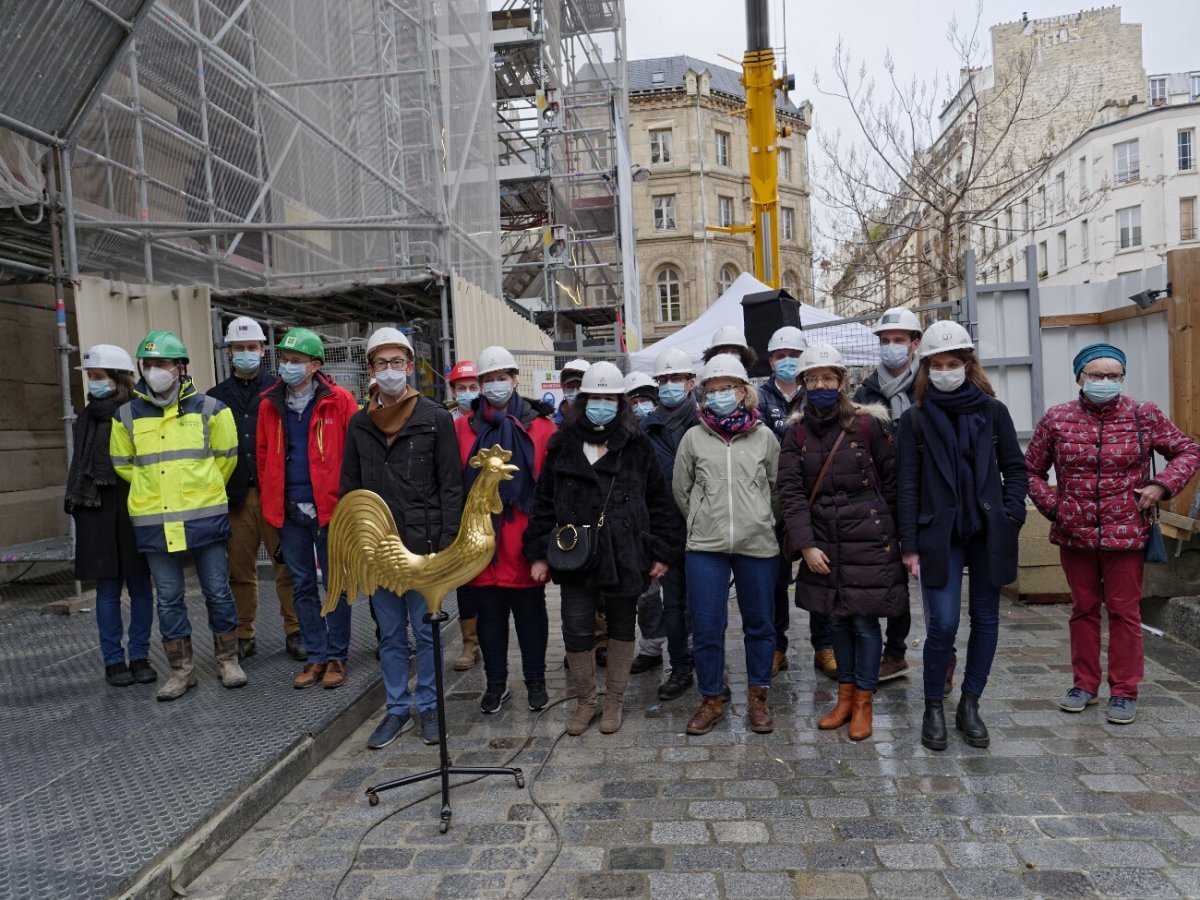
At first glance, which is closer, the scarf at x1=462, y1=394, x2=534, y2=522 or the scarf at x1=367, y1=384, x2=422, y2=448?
the scarf at x1=367, y1=384, x2=422, y2=448

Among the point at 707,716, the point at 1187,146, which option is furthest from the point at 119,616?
the point at 1187,146

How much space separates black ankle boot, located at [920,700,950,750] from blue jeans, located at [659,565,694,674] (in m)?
1.45

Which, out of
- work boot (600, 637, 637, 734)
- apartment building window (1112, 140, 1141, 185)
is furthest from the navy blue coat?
apartment building window (1112, 140, 1141, 185)

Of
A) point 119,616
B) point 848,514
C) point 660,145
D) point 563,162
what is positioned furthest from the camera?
point 660,145

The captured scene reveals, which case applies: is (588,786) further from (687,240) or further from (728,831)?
(687,240)

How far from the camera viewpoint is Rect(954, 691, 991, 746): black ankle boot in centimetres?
402

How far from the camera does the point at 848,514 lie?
166 inches

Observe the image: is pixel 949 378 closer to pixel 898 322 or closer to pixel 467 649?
pixel 898 322

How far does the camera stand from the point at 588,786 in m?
3.76

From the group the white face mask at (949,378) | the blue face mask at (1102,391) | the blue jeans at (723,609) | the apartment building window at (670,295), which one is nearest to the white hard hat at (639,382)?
the blue jeans at (723,609)

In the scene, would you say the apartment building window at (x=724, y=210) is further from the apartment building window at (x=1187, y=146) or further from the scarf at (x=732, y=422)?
the scarf at (x=732, y=422)

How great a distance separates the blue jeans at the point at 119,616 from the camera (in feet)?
15.8

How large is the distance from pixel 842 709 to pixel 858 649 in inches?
13.9

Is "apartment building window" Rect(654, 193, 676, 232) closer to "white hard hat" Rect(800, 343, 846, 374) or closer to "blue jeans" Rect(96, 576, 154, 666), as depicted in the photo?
"white hard hat" Rect(800, 343, 846, 374)
